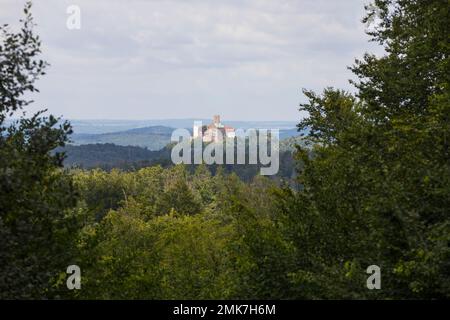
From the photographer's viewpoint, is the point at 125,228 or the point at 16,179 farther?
the point at 125,228

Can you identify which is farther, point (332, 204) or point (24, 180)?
point (332, 204)

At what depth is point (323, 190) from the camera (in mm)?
15430

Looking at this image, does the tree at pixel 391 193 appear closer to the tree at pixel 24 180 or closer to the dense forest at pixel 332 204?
the dense forest at pixel 332 204

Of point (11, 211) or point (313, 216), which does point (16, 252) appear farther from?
point (313, 216)

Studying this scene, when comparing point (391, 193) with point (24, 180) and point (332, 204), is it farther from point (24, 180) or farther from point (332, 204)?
point (24, 180)

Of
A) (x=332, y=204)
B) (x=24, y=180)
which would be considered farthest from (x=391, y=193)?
(x=24, y=180)

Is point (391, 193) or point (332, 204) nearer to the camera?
point (391, 193)

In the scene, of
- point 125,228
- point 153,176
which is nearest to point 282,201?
point 125,228

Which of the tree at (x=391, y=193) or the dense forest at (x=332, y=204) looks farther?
the tree at (x=391, y=193)

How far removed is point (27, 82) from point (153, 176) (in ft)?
416

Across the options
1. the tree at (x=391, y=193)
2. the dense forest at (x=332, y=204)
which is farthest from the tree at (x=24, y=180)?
the tree at (x=391, y=193)

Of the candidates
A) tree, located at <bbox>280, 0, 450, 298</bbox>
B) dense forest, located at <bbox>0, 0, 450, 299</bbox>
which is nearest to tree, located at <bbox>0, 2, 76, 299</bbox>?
dense forest, located at <bbox>0, 0, 450, 299</bbox>

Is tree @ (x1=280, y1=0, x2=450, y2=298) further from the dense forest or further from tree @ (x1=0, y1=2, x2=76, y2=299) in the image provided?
tree @ (x1=0, y1=2, x2=76, y2=299)

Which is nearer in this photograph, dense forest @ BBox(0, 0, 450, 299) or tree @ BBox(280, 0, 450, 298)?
dense forest @ BBox(0, 0, 450, 299)
